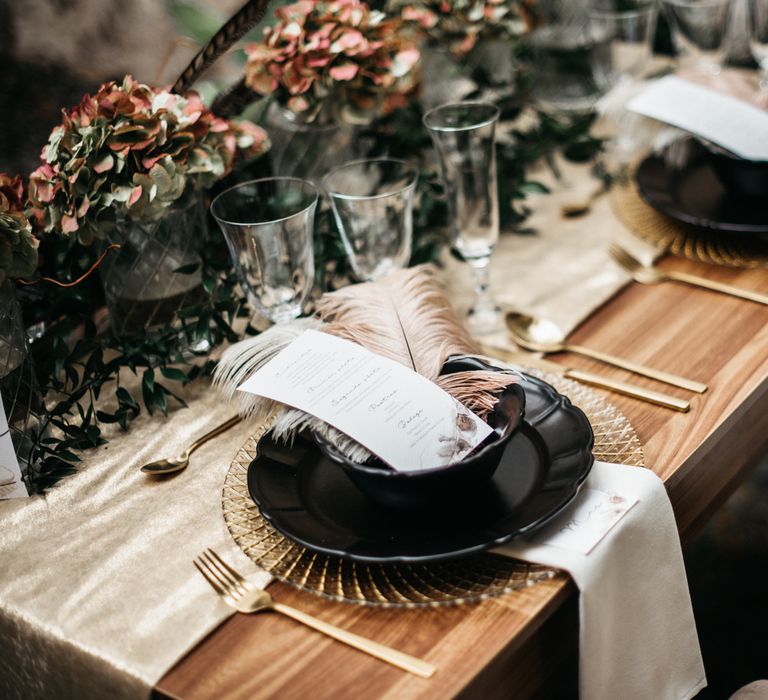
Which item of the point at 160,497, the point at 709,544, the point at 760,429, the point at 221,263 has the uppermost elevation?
the point at 221,263

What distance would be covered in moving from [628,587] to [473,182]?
0.55 m

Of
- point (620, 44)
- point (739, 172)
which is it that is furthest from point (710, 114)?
point (620, 44)

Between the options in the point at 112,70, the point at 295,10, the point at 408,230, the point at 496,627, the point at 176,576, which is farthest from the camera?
the point at 112,70

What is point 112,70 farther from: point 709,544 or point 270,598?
point 709,544

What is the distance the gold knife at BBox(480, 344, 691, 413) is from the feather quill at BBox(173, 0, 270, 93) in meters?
0.50

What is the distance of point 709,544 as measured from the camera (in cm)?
171

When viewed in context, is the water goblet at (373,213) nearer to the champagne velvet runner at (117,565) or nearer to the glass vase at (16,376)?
the champagne velvet runner at (117,565)

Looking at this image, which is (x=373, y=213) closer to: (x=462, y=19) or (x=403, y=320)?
(x=403, y=320)

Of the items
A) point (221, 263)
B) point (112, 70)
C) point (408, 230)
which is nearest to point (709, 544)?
point (408, 230)

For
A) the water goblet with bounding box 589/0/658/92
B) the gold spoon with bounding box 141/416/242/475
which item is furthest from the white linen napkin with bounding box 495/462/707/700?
the water goblet with bounding box 589/0/658/92

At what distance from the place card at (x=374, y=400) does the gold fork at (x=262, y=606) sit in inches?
5.7

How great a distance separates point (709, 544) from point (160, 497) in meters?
1.15

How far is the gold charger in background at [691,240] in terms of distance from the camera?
1265mm

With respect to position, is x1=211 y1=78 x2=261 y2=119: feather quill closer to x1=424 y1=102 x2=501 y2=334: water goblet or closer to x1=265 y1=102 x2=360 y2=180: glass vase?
x1=265 y1=102 x2=360 y2=180: glass vase
